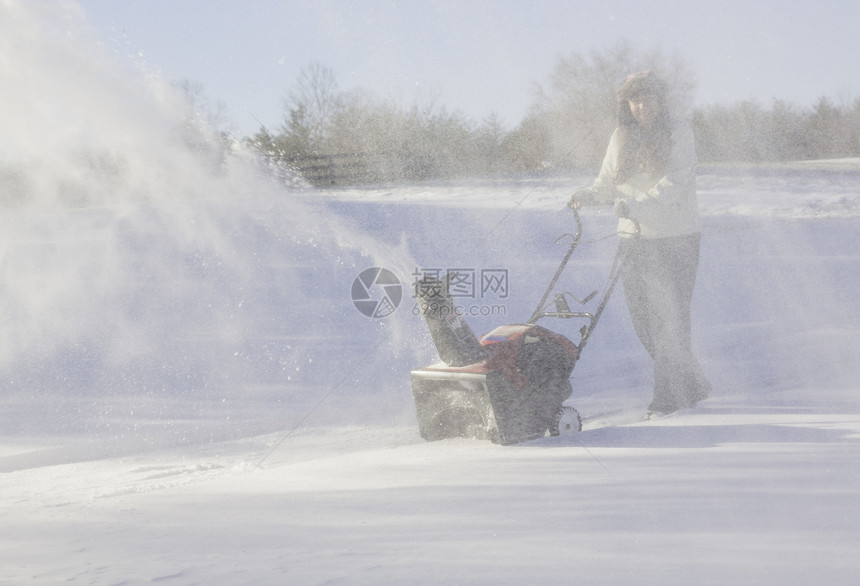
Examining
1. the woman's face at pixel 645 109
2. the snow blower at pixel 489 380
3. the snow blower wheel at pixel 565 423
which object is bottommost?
the snow blower wheel at pixel 565 423

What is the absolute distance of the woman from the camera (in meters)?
4.24

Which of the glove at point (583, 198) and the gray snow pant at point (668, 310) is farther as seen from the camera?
the gray snow pant at point (668, 310)

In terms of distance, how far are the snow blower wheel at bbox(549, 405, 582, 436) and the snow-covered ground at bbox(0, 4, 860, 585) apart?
0.35ft

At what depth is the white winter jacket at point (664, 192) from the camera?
166 inches

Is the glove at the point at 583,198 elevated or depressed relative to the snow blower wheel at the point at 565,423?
elevated

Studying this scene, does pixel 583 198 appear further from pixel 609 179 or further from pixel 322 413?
pixel 322 413

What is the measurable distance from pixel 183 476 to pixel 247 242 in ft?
25.9

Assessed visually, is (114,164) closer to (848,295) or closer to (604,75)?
(604,75)

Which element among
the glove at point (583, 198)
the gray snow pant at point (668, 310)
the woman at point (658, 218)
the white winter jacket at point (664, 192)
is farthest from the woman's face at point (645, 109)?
the gray snow pant at point (668, 310)

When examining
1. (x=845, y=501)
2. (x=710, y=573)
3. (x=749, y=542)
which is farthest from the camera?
(x=845, y=501)

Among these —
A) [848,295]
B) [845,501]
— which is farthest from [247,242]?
[845,501]

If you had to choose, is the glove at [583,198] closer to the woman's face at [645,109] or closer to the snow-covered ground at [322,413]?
the woman's face at [645,109]

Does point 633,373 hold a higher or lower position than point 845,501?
lower

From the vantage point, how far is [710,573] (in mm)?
1953
